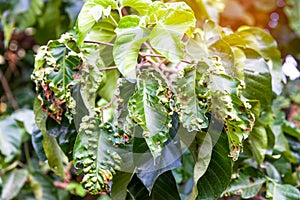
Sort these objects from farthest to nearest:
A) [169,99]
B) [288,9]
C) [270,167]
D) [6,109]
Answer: [288,9]
[6,109]
[270,167]
[169,99]

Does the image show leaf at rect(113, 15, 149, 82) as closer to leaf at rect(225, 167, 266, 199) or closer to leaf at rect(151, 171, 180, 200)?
leaf at rect(151, 171, 180, 200)

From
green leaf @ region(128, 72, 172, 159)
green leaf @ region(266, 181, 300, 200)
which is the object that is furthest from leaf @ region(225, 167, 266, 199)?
green leaf @ region(128, 72, 172, 159)

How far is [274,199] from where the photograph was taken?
2.26 feet

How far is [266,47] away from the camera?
2.66 feet

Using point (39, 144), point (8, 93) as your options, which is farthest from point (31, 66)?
point (39, 144)

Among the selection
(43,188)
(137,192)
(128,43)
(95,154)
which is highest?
(128,43)

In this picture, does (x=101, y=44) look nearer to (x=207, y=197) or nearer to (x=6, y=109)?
(x=207, y=197)

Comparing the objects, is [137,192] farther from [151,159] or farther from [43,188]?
[43,188]

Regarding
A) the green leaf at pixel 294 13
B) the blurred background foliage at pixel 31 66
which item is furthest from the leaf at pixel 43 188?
the green leaf at pixel 294 13

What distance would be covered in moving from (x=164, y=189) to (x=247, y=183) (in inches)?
8.1

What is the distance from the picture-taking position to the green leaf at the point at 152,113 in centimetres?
52

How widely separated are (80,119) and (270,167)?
0.43 m

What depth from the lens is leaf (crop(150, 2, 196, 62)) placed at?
1.75 ft

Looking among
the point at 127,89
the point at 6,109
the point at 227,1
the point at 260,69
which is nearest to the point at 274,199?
the point at 260,69
